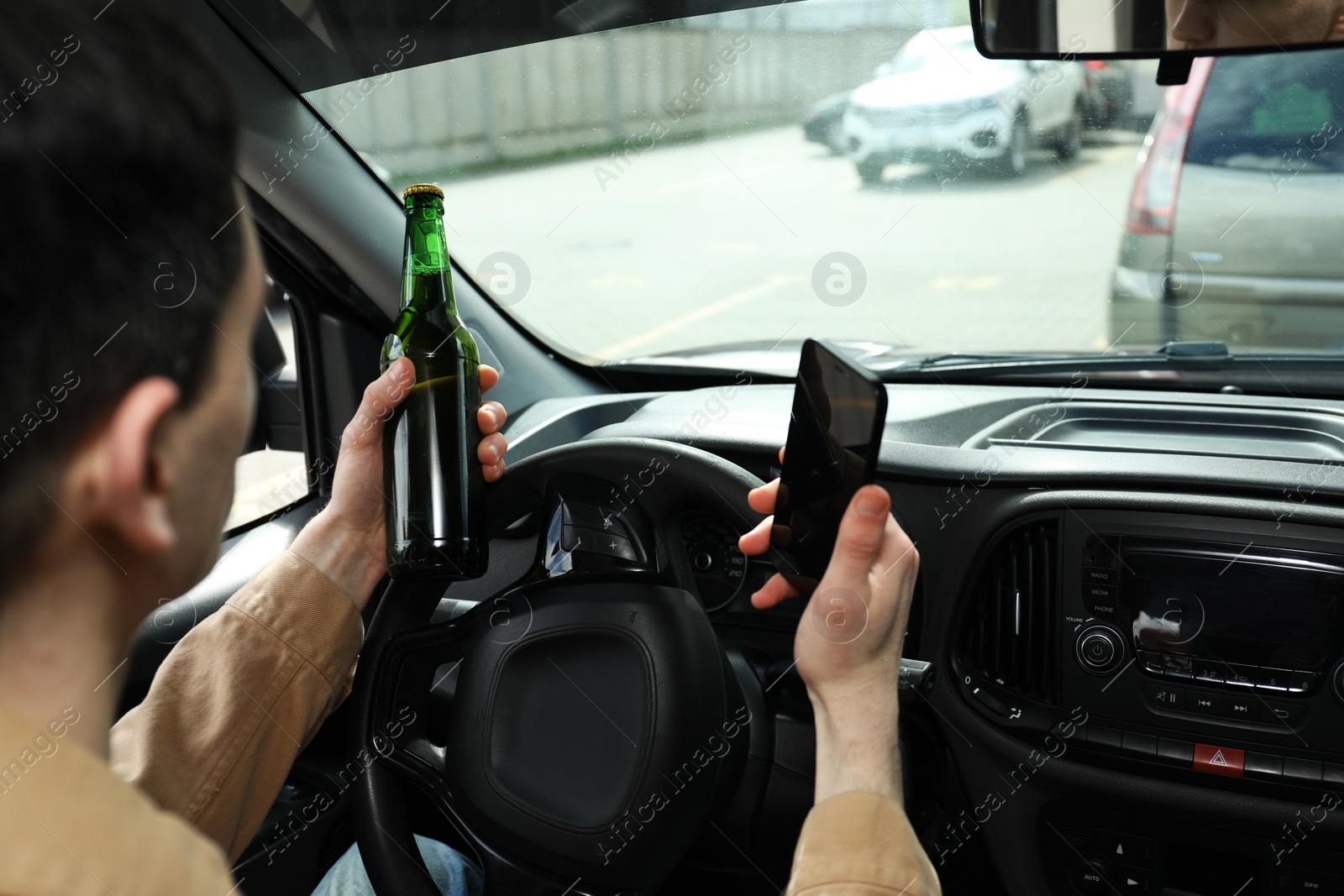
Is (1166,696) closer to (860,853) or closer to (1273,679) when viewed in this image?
(1273,679)

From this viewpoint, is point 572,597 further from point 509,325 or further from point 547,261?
point 547,261

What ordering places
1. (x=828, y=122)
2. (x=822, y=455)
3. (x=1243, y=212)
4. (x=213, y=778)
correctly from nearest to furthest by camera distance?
(x=822, y=455)
(x=213, y=778)
(x=1243, y=212)
(x=828, y=122)

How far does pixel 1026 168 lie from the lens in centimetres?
236

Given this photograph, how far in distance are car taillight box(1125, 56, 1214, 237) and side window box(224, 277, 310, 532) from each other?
6.23 ft

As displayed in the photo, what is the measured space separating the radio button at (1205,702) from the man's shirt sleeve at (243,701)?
117 cm

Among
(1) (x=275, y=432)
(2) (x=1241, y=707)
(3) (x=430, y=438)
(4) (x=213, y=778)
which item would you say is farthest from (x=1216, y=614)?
(1) (x=275, y=432)

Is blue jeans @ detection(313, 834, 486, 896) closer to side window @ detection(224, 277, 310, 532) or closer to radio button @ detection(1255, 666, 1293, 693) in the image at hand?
side window @ detection(224, 277, 310, 532)

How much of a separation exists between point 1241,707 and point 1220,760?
80 millimetres

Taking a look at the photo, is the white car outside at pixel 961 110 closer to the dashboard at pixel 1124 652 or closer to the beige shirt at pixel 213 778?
the dashboard at pixel 1124 652

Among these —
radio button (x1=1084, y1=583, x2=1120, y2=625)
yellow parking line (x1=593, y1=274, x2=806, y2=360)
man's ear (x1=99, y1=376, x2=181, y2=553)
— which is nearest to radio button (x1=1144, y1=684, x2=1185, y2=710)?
radio button (x1=1084, y1=583, x2=1120, y2=625)

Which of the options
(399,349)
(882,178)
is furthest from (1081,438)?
(399,349)

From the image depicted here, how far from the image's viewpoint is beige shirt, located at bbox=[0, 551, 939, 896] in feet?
2.15

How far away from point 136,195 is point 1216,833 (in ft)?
5.15

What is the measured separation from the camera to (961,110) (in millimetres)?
2271
